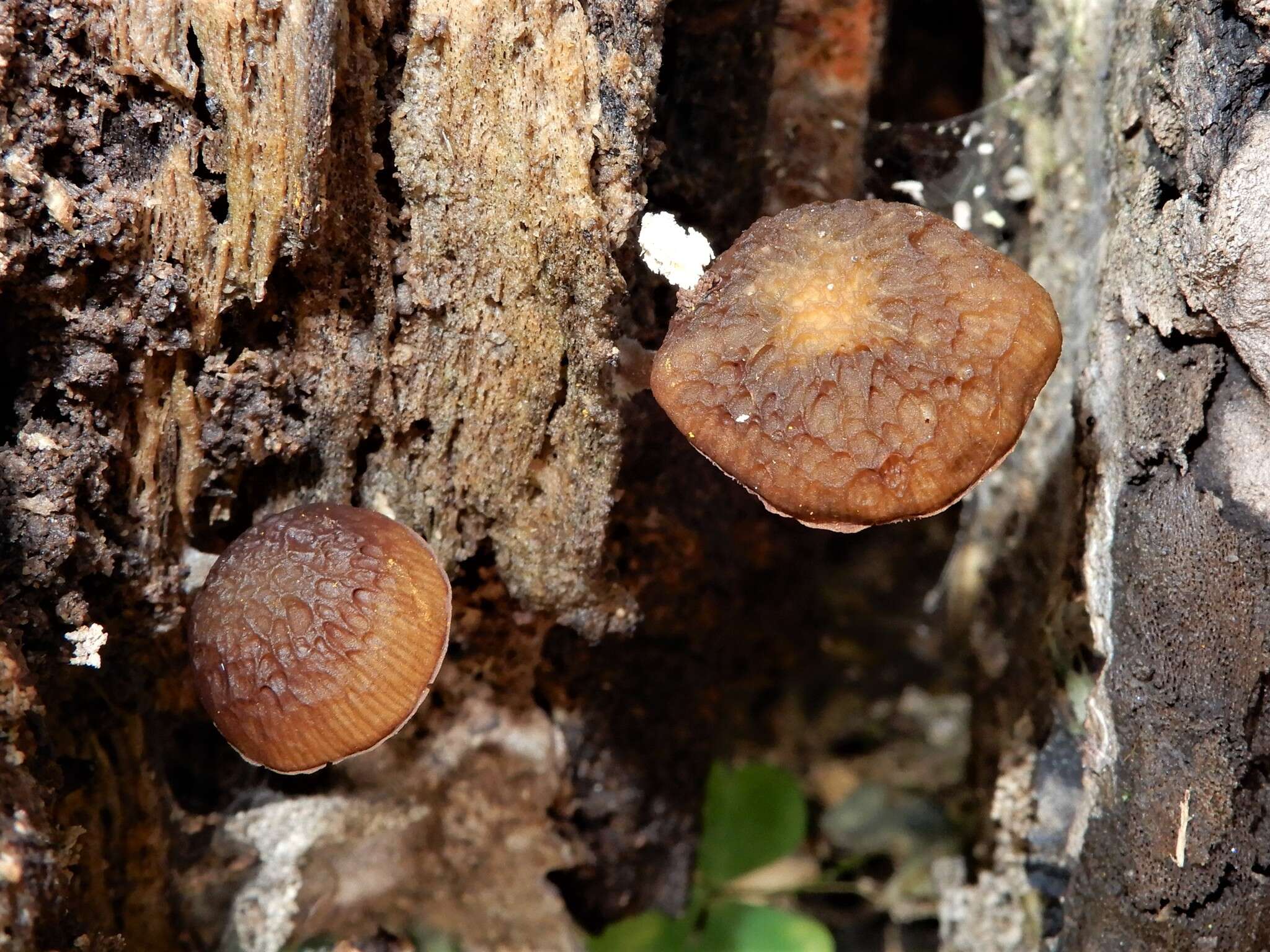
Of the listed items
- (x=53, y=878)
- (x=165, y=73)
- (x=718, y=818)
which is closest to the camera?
(x=53, y=878)

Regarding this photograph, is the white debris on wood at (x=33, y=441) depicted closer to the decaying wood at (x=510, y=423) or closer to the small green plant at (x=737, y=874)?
the decaying wood at (x=510, y=423)

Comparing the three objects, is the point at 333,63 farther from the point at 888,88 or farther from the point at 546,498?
the point at 888,88

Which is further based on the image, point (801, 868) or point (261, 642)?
point (801, 868)

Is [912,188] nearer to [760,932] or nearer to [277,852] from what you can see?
[760,932]

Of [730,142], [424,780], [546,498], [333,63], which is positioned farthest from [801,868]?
[333,63]

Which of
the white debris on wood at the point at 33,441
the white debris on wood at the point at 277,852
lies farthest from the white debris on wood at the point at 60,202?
the white debris on wood at the point at 277,852

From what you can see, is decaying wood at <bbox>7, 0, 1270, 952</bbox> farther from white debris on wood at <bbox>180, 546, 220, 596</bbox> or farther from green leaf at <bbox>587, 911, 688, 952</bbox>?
green leaf at <bbox>587, 911, 688, 952</bbox>

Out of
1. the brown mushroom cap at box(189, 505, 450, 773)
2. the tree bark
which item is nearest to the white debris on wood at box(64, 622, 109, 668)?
the brown mushroom cap at box(189, 505, 450, 773)
